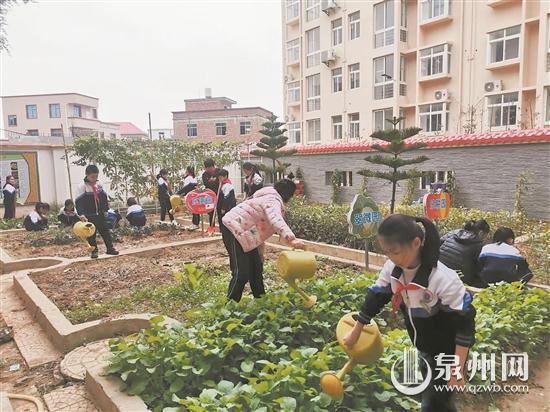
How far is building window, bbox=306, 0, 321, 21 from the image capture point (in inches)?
1004

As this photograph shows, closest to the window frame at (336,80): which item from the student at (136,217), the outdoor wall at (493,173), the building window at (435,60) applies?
the building window at (435,60)

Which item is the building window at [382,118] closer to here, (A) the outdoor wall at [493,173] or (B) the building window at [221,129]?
(A) the outdoor wall at [493,173]

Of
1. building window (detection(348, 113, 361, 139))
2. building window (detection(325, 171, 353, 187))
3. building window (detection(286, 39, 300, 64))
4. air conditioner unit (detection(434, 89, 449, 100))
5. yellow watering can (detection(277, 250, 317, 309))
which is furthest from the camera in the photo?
building window (detection(286, 39, 300, 64))

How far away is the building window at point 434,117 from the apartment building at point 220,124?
20558 millimetres

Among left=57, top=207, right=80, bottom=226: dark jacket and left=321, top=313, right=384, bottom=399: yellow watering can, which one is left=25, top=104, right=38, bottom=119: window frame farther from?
left=321, top=313, right=384, bottom=399: yellow watering can

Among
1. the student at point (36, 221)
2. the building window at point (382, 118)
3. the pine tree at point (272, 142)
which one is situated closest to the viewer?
the student at point (36, 221)

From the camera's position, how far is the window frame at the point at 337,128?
81.1 feet

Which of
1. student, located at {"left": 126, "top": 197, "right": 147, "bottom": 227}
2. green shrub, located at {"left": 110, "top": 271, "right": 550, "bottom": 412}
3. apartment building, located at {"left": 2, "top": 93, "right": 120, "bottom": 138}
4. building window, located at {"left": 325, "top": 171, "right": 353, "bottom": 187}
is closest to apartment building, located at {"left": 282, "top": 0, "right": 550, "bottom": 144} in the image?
building window, located at {"left": 325, "top": 171, "right": 353, "bottom": 187}

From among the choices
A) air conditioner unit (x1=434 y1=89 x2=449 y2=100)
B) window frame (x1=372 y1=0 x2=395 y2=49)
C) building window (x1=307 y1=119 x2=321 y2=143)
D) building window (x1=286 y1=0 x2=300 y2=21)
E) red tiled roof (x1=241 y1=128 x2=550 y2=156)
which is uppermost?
building window (x1=286 y1=0 x2=300 y2=21)

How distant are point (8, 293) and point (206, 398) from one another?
15.9ft

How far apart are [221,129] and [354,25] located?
19787mm

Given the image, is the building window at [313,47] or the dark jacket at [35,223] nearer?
the dark jacket at [35,223]

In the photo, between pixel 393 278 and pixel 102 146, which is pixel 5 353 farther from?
pixel 102 146
